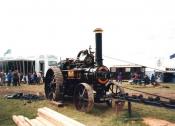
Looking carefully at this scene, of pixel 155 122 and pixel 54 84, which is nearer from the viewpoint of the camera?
pixel 155 122

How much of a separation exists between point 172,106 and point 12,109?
708cm

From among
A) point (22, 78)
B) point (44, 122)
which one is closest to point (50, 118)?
point (44, 122)

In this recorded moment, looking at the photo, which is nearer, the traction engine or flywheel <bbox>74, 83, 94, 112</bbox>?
flywheel <bbox>74, 83, 94, 112</bbox>

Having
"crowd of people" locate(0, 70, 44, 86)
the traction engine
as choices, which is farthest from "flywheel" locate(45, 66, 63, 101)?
"crowd of people" locate(0, 70, 44, 86)

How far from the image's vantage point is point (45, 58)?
113 ft

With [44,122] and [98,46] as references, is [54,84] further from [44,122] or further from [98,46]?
[44,122]

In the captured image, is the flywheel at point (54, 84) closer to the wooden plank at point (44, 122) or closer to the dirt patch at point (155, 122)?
the wooden plank at point (44, 122)

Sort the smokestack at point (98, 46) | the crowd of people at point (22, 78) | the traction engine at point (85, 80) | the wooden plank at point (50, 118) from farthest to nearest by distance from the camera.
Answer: the crowd of people at point (22, 78) → the smokestack at point (98, 46) → the traction engine at point (85, 80) → the wooden plank at point (50, 118)

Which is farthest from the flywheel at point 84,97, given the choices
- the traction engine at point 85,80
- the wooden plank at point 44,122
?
the wooden plank at point 44,122

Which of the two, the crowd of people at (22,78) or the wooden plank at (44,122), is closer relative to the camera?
the wooden plank at (44,122)

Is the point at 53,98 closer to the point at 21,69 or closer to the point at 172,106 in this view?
the point at 172,106

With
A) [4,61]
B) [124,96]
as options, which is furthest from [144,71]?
[124,96]

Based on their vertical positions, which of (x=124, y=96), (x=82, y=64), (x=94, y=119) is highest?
(x=82, y=64)

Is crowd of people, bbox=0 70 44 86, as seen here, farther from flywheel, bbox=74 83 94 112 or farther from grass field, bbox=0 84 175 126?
flywheel, bbox=74 83 94 112
